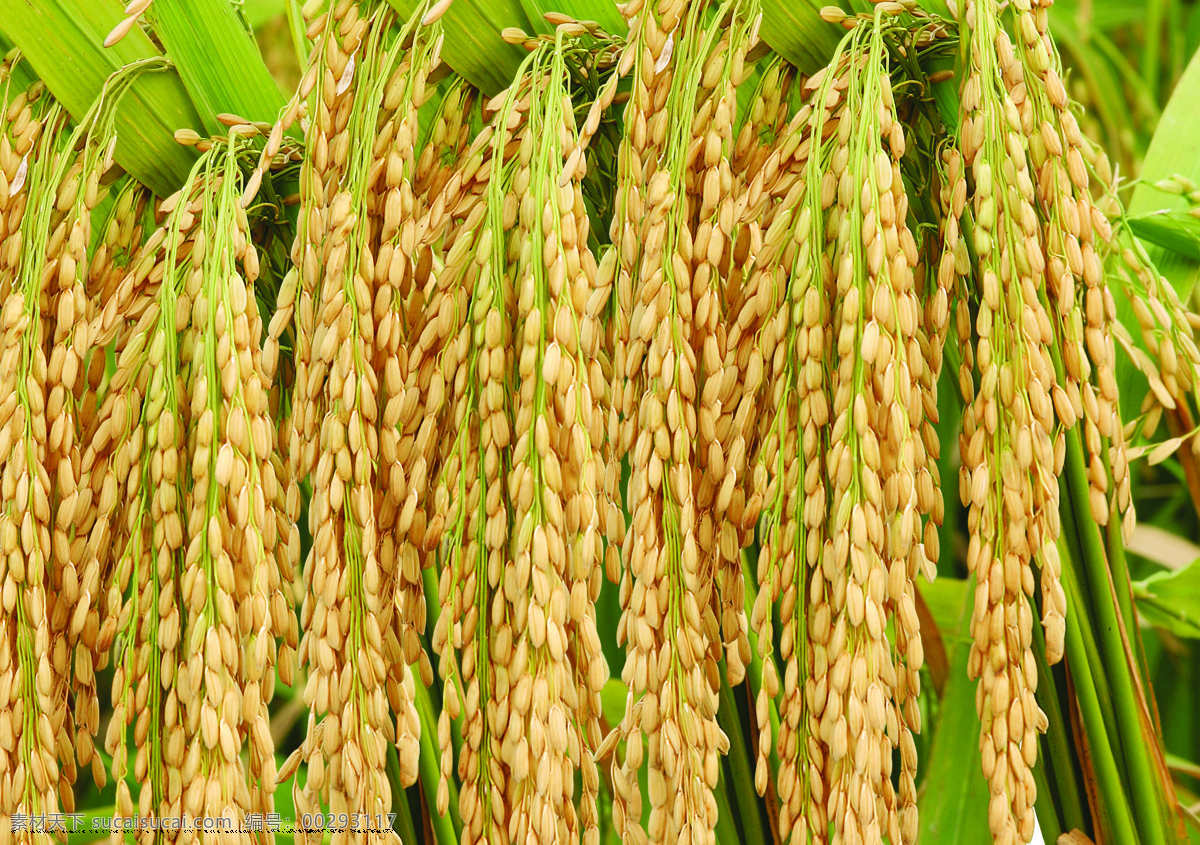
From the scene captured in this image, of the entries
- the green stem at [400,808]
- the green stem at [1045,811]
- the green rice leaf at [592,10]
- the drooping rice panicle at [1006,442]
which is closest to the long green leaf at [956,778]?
the green stem at [1045,811]

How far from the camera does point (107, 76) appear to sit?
2.83 feet

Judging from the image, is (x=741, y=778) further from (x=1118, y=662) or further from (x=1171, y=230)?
(x=1171, y=230)

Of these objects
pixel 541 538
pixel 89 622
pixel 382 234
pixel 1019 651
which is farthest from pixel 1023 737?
pixel 89 622

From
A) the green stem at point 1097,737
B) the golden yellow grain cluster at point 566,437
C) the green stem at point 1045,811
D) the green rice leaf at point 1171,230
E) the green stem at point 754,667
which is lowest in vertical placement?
the green stem at point 1045,811

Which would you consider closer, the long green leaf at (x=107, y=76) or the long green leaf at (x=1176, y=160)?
the long green leaf at (x=107, y=76)

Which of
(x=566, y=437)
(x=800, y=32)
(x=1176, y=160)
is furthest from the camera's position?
(x=1176, y=160)

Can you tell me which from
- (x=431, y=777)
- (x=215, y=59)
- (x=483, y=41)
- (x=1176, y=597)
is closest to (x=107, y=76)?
(x=215, y=59)

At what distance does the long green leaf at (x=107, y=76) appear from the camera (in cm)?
84

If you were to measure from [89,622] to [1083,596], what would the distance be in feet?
2.94

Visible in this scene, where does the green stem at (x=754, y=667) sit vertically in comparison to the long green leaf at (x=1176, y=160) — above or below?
below

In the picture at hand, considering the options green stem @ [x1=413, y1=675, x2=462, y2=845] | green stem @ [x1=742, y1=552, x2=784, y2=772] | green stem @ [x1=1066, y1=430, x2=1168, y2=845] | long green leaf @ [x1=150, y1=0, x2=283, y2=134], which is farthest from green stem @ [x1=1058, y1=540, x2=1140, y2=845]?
long green leaf @ [x1=150, y1=0, x2=283, y2=134]

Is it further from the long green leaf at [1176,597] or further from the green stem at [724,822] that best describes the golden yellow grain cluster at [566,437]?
the long green leaf at [1176,597]

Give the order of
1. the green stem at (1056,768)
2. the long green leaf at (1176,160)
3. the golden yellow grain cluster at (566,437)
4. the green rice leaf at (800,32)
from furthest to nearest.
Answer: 1. the long green leaf at (1176,160)
2. the green stem at (1056,768)
3. the green rice leaf at (800,32)
4. the golden yellow grain cluster at (566,437)

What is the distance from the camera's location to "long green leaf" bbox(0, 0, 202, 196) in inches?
33.0
